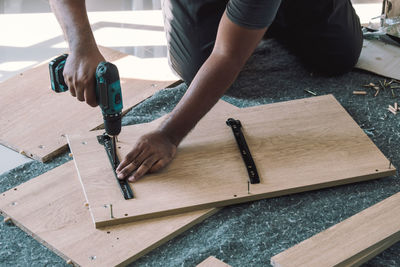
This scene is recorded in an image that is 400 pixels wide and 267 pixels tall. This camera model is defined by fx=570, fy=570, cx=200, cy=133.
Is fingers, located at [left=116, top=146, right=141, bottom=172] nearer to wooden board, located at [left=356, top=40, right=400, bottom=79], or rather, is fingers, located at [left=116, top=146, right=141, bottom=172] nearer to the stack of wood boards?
the stack of wood boards

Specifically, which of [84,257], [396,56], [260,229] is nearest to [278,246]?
[260,229]

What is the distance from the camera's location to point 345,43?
10.3 ft

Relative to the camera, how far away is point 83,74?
2.16 metres

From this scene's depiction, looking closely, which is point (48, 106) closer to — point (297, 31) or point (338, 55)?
point (297, 31)

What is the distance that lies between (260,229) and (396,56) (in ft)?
5.66

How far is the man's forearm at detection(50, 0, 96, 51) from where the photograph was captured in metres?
2.32

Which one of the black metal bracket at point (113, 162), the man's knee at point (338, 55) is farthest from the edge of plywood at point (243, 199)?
the man's knee at point (338, 55)

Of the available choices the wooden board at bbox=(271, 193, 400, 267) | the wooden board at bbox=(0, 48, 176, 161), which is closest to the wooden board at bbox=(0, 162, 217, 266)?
the wooden board at bbox=(0, 48, 176, 161)

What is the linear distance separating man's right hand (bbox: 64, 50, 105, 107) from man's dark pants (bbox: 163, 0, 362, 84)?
0.86 meters

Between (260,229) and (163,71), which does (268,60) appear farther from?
(260,229)

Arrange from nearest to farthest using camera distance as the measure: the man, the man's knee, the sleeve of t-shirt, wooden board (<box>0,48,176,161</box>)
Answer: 1. the sleeve of t-shirt
2. the man
3. wooden board (<box>0,48,176,161</box>)
4. the man's knee

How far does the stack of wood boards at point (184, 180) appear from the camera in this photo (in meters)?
2.12

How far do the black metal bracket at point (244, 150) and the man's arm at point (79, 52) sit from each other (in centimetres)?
68

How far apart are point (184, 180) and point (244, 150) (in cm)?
33
